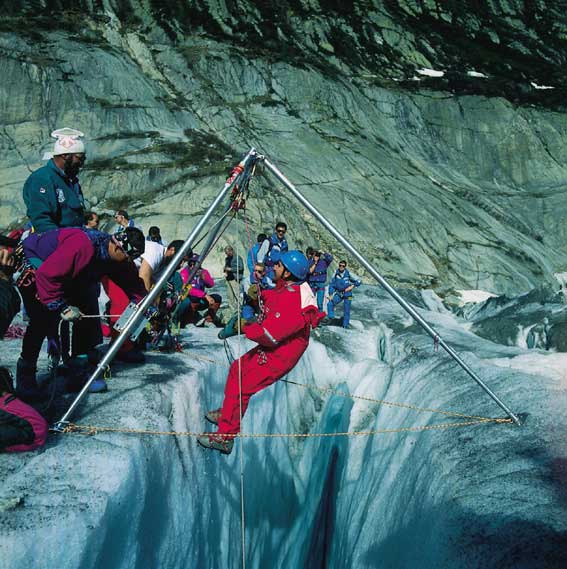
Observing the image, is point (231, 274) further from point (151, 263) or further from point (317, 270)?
point (151, 263)

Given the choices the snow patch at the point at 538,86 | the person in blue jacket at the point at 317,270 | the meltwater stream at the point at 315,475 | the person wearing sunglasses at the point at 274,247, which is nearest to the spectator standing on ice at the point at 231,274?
the person wearing sunglasses at the point at 274,247

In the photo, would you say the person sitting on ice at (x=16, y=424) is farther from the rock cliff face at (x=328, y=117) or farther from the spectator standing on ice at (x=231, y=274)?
the rock cliff face at (x=328, y=117)

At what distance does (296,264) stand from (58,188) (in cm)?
195

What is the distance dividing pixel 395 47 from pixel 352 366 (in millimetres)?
25216

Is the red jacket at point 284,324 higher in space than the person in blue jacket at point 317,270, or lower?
lower

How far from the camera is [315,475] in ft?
26.9

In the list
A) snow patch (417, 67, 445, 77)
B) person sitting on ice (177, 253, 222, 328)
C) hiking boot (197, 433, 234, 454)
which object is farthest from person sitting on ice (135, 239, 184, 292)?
snow patch (417, 67, 445, 77)

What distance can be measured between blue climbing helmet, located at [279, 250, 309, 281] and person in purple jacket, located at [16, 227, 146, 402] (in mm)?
1176

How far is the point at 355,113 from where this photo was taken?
2600 cm

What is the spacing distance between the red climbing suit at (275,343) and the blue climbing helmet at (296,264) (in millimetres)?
96

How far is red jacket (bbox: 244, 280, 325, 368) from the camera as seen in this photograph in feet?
15.6

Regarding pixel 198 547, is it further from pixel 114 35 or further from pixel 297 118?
pixel 114 35

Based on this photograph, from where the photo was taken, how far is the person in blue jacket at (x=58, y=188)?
185 inches

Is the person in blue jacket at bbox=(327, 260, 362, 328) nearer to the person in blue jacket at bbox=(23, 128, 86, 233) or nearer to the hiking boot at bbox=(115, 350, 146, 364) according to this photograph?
the hiking boot at bbox=(115, 350, 146, 364)
